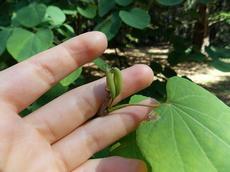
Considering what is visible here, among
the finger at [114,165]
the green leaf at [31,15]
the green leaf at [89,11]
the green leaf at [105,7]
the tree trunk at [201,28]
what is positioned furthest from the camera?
the tree trunk at [201,28]

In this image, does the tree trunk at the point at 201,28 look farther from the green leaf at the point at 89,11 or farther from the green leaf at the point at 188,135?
the green leaf at the point at 188,135

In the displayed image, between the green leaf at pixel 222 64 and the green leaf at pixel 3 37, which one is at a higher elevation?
the green leaf at pixel 3 37

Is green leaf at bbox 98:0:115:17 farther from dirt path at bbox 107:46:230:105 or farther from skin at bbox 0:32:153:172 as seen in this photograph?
dirt path at bbox 107:46:230:105

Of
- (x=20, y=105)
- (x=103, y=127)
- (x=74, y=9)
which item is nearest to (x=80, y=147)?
(x=103, y=127)

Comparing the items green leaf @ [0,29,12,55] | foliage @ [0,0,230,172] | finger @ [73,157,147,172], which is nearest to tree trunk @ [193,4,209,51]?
foliage @ [0,0,230,172]

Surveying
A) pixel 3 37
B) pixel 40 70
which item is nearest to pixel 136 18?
pixel 3 37

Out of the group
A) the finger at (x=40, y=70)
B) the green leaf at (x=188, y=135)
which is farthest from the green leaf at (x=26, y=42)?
the green leaf at (x=188, y=135)

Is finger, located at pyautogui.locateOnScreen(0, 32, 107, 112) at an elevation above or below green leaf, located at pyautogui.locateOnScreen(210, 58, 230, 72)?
above
